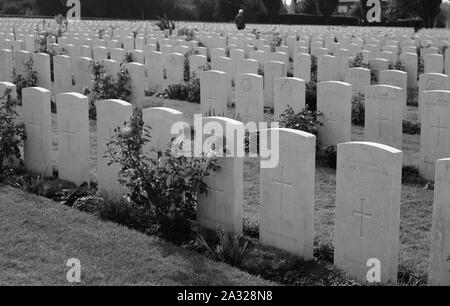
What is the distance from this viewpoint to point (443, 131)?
754cm

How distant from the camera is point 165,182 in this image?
18.7ft

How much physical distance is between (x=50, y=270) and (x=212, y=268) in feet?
3.80

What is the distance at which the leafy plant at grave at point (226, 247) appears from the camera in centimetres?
509

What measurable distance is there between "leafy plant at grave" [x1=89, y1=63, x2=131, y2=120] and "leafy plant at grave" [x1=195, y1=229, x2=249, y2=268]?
18.2 feet

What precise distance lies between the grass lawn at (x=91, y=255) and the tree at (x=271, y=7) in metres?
45.5

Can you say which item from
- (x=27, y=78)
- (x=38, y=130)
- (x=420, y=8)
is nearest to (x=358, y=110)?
(x=38, y=130)

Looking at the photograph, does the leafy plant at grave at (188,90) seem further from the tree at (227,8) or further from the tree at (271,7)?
the tree at (227,8)

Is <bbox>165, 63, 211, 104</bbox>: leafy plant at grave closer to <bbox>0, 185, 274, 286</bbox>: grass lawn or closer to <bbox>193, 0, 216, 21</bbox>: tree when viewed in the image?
<bbox>0, 185, 274, 286</bbox>: grass lawn

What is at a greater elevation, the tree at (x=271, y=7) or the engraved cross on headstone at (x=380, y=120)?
the tree at (x=271, y=7)

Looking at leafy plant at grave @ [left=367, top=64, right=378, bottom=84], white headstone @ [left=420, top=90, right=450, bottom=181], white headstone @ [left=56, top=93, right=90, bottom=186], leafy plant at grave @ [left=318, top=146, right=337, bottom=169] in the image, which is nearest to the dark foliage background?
leafy plant at grave @ [left=367, top=64, right=378, bottom=84]

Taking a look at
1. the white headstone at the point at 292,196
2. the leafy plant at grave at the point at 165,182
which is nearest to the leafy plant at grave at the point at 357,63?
the leafy plant at grave at the point at 165,182

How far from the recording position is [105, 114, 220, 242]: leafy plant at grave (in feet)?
18.5
